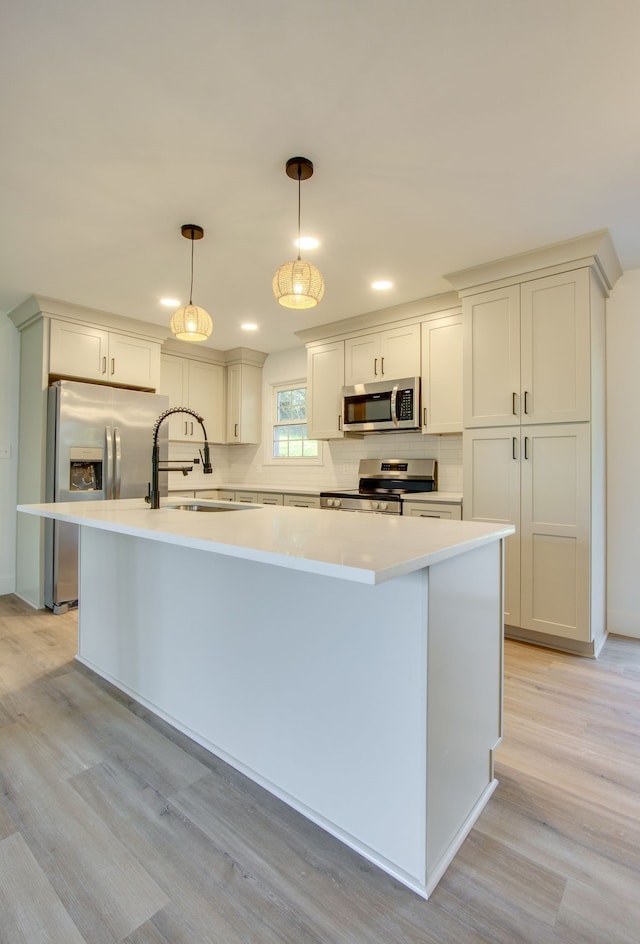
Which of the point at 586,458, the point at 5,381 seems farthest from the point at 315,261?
the point at 5,381

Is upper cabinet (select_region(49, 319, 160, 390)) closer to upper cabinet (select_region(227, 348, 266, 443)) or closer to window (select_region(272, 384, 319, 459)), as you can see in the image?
upper cabinet (select_region(227, 348, 266, 443))

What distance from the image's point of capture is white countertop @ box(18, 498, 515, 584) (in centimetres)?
101

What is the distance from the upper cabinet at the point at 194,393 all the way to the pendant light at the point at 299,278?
304 centimetres

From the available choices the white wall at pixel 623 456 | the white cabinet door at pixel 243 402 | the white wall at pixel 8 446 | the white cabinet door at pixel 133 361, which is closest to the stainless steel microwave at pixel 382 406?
the white wall at pixel 623 456

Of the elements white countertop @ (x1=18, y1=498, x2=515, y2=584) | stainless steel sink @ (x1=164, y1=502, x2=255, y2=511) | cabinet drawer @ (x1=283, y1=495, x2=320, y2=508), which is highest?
white countertop @ (x1=18, y1=498, x2=515, y2=584)

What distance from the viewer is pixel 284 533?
1.45 metres

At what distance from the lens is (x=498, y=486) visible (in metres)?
3.06

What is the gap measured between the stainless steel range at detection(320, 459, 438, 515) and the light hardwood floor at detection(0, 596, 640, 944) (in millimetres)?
1803

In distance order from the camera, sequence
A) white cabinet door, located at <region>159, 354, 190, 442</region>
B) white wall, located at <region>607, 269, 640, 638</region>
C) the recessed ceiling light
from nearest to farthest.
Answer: the recessed ceiling light
white wall, located at <region>607, 269, 640, 638</region>
white cabinet door, located at <region>159, 354, 190, 442</region>

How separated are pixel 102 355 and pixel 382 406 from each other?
246 cm

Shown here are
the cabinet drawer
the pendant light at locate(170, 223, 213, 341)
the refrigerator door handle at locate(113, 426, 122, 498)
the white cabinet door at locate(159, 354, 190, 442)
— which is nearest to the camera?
the pendant light at locate(170, 223, 213, 341)

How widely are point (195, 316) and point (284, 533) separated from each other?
1.60 m

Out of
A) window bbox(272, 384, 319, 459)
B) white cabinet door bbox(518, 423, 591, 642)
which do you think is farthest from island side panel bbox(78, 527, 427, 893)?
window bbox(272, 384, 319, 459)

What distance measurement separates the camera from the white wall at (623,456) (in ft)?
10.2
